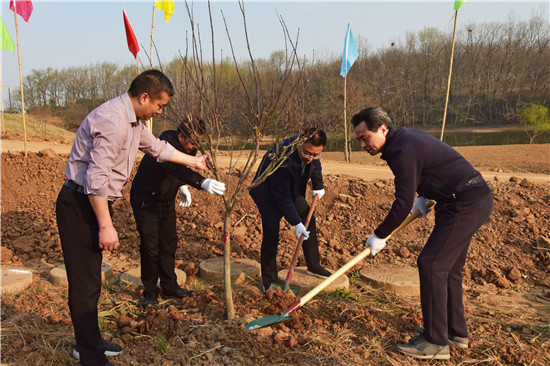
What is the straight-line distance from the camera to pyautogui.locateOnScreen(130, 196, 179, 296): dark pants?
370 centimetres

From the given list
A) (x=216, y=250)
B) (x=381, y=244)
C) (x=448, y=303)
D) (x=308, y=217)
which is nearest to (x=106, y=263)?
(x=216, y=250)

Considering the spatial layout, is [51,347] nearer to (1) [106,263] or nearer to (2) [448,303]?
(1) [106,263]

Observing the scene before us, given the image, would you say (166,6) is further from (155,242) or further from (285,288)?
(285,288)

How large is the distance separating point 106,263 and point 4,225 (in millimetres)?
2320

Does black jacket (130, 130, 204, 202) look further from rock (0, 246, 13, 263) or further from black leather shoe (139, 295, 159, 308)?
rock (0, 246, 13, 263)

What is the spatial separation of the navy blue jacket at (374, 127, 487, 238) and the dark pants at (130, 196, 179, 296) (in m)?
2.01

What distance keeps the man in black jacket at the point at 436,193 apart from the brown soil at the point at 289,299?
29 cm

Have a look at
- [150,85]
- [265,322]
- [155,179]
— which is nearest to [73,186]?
[150,85]

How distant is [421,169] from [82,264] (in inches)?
88.4

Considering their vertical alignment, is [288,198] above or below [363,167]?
above

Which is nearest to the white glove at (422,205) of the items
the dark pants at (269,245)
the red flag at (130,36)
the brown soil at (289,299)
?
the brown soil at (289,299)

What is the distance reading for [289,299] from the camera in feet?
11.7

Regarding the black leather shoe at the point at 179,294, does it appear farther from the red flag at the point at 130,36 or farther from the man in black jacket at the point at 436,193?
the red flag at the point at 130,36

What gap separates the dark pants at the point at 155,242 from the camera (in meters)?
3.70
